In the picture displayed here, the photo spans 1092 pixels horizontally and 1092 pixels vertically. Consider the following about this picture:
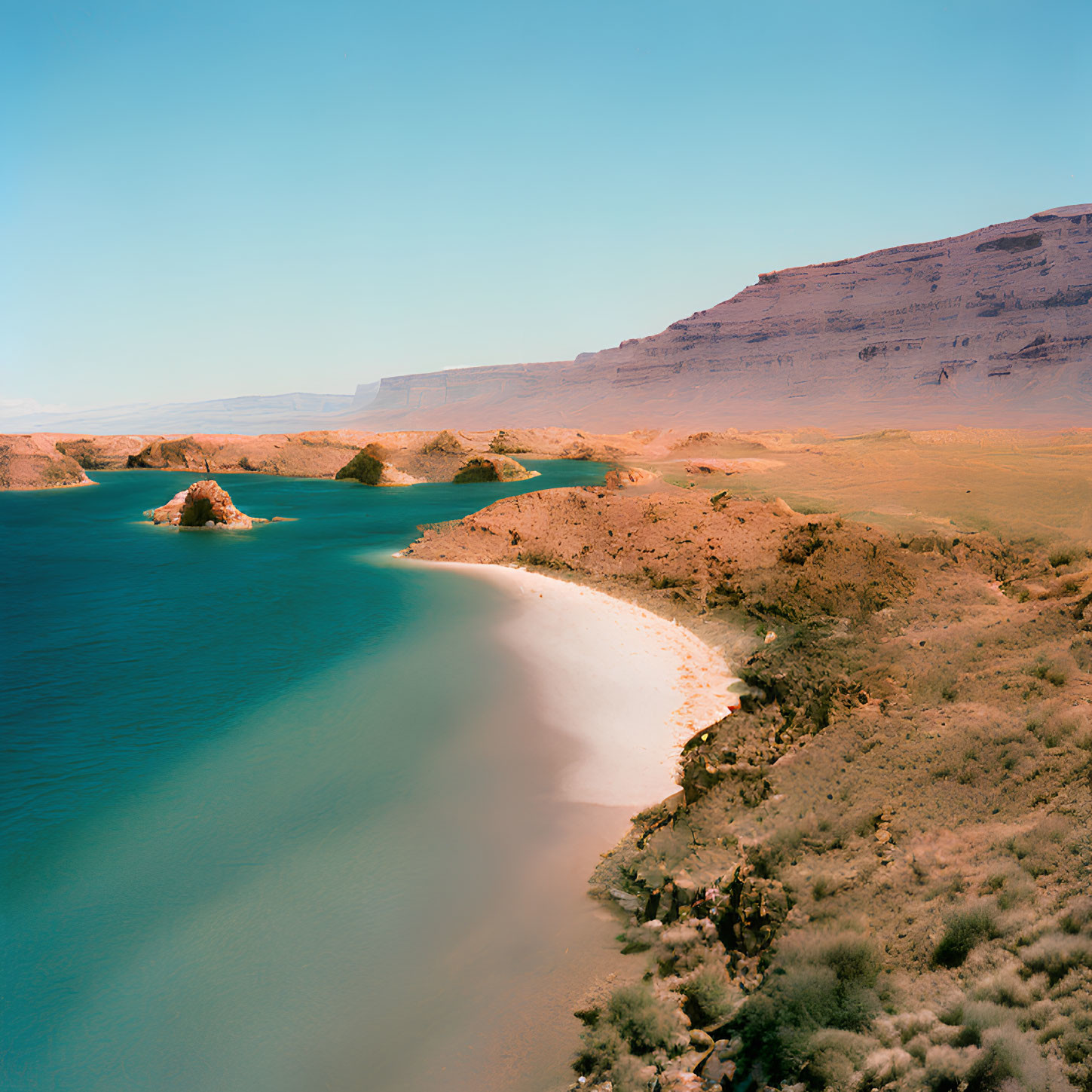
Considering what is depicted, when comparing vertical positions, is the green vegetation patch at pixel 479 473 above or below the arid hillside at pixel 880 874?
above

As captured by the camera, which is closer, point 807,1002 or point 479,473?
point 807,1002

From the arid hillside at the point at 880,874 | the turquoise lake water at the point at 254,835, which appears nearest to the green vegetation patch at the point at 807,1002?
the arid hillside at the point at 880,874

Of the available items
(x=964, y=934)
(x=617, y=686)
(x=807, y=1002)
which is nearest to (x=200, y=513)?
(x=617, y=686)

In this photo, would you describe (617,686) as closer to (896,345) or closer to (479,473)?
(479,473)

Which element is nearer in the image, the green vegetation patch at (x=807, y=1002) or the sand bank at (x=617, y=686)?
the green vegetation patch at (x=807, y=1002)

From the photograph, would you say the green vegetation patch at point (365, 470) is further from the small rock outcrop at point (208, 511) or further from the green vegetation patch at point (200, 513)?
the green vegetation patch at point (200, 513)

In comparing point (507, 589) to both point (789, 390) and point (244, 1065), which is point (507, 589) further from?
point (789, 390)

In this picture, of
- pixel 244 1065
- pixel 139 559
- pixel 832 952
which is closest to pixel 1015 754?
pixel 832 952
